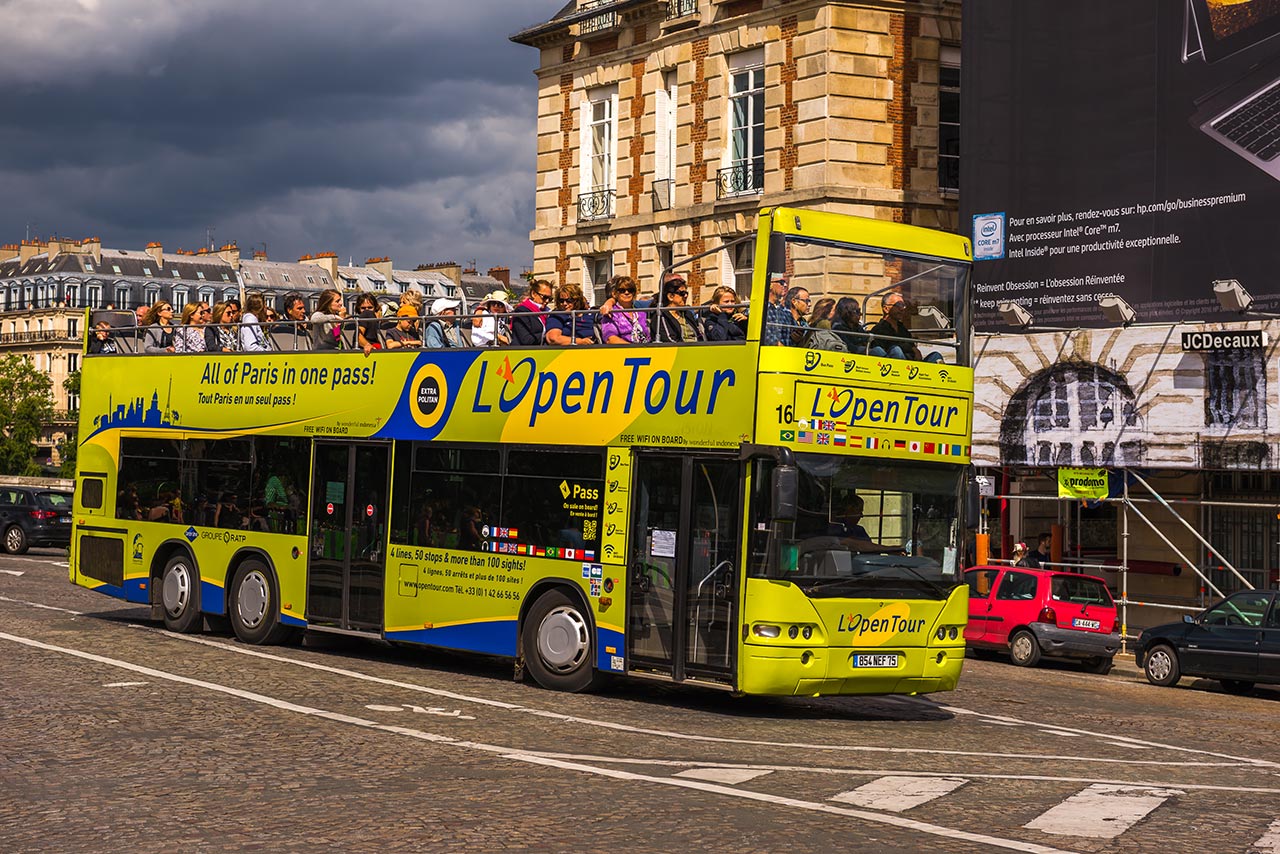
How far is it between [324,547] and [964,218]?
1550cm

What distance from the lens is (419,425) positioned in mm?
17984

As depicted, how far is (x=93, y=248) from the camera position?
13425 centimetres

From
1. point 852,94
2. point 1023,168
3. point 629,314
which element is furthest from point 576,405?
point 852,94

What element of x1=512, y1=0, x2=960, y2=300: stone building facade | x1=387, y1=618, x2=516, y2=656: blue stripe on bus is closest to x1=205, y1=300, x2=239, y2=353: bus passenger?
x1=387, y1=618, x2=516, y2=656: blue stripe on bus

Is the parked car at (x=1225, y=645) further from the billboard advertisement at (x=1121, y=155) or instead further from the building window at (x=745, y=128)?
the building window at (x=745, y=128)

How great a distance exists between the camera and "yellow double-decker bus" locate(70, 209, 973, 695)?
14.9m

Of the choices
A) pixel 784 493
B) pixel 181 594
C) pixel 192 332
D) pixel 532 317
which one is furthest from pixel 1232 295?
pixel 181 594

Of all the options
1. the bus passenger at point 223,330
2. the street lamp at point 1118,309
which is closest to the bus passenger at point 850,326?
the bus passenger at point 223,330

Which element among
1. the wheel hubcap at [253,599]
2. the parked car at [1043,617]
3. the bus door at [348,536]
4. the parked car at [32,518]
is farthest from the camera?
the parked car at [32,518]

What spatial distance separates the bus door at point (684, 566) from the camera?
49.2 feet

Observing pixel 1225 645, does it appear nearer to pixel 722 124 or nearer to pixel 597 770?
pixel 597 770

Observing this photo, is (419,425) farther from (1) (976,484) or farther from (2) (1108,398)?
(2) (1108,398)

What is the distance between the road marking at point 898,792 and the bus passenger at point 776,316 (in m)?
4.37

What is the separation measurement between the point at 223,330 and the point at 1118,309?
14.0m
